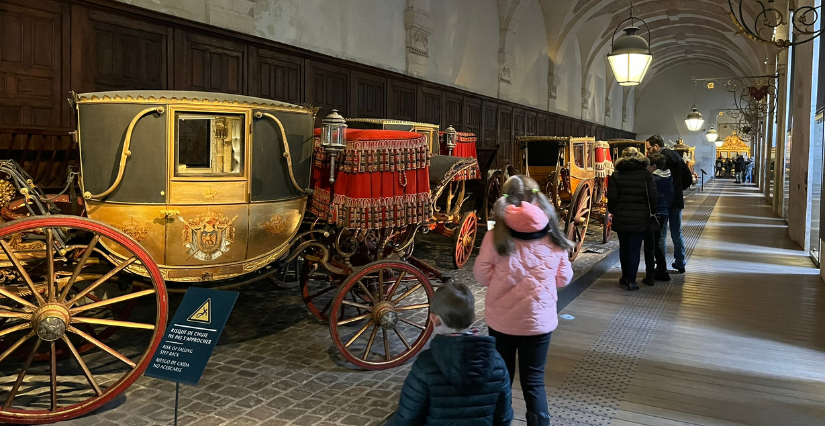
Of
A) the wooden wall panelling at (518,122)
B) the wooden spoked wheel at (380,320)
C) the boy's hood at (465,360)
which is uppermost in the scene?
the wooden wall panelling at (518,122)

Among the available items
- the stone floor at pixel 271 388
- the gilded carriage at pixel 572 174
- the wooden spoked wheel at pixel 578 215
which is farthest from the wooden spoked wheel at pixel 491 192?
the stone floor at pixel 271 388

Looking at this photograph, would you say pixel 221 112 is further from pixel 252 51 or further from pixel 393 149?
pixel 252 51

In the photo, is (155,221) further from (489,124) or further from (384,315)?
(489,124)

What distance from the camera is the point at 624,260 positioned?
658 cm

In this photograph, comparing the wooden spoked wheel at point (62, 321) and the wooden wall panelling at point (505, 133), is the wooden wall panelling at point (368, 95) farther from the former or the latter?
the wooden spoked wheel at point (62, 321)

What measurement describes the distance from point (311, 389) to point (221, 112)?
68.5 inches

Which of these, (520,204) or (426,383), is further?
(520,204)

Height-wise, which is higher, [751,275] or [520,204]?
[520,204]

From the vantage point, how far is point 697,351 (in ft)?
A: 14.9

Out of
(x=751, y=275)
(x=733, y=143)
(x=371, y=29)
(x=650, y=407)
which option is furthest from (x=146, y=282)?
(x=733, y=143)

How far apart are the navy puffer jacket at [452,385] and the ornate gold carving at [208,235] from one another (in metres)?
1.97

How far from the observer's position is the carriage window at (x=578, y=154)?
874 cm

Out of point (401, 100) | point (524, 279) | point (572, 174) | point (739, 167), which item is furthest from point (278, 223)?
point (739, 167)

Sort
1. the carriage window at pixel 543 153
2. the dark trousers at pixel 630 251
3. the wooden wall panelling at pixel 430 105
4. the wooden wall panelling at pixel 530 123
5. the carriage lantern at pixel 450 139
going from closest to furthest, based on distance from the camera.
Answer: the dark trousers at pixel 630 251
the carriage lantern at pixel 450 139
the carriage window at pixel 543 153
the wooden wall panelling at pixel 430 105
the wooden wall panelling at pixel 530 123
